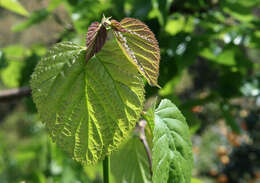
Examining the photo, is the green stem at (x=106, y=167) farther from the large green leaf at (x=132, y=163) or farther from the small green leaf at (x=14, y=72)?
the small green leaf at (x=14, y=72)

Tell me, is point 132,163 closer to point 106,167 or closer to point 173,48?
point 106,167

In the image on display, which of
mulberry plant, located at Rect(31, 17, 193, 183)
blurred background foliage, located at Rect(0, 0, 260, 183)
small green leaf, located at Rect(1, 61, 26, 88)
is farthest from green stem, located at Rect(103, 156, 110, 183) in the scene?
small green leaf, located at Rect(1, 61, 26, 88)

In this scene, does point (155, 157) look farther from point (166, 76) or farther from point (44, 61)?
point (166, 76)

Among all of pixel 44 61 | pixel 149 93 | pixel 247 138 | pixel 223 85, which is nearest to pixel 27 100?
pixel 149 93

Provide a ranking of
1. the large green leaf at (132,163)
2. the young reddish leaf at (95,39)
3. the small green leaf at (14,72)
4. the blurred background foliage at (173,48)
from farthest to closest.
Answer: the small green leaf at (14,72) < the blurred background foliage at (173,48) < the large green leaf at (132,163) < the young reddish leaf at (95,39)

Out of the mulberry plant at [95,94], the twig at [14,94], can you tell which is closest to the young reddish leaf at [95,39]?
the mulberry plant at [95,94]

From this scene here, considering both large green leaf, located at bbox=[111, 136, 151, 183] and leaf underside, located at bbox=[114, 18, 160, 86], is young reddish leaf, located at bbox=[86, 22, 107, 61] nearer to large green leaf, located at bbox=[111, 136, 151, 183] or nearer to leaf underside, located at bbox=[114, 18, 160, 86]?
leaf underside, located at bbox=[114, 18, 160, 86]

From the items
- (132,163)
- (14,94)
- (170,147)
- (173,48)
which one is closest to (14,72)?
(14,94)
